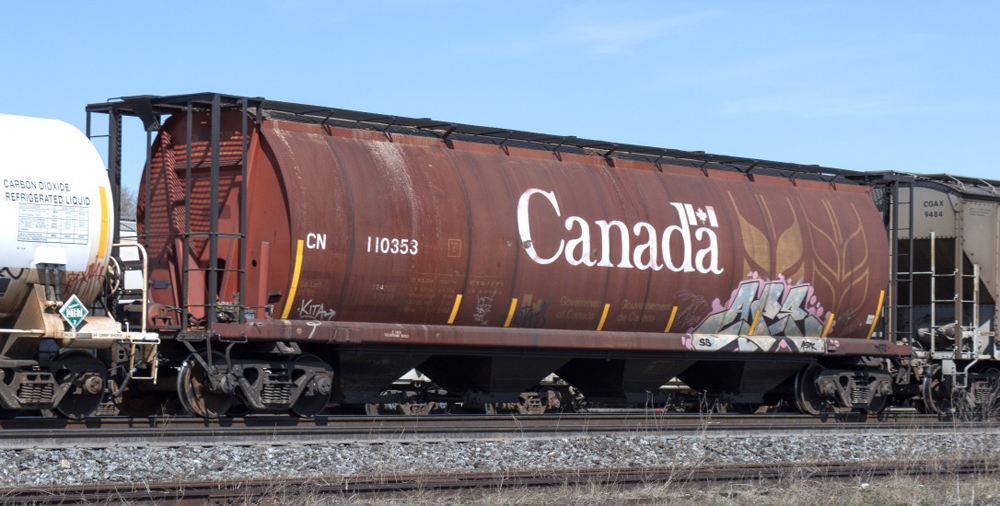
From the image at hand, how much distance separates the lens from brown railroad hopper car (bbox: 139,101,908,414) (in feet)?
48.4

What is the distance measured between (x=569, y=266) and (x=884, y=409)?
7.36 metres

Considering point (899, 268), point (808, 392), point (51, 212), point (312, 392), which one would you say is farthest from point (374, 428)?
point (899, 268)

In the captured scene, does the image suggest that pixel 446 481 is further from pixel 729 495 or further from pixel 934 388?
pixel 934 388

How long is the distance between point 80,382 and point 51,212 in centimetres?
188

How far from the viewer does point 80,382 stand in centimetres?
1335

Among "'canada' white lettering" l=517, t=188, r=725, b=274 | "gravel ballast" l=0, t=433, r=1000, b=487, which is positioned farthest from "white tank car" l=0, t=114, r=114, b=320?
"'canada' white lettering" l=517, t=188, r=725, b=274

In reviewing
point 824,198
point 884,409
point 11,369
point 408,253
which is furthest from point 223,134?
point 884,409

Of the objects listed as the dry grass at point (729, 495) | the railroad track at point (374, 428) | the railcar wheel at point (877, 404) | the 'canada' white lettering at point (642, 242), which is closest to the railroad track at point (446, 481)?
the dry grass at point (729, 495)

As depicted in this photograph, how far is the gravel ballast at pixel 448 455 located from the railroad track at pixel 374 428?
12.8 inches

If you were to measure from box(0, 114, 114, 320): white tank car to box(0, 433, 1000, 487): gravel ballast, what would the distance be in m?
2.51

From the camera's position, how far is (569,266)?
656 inches
